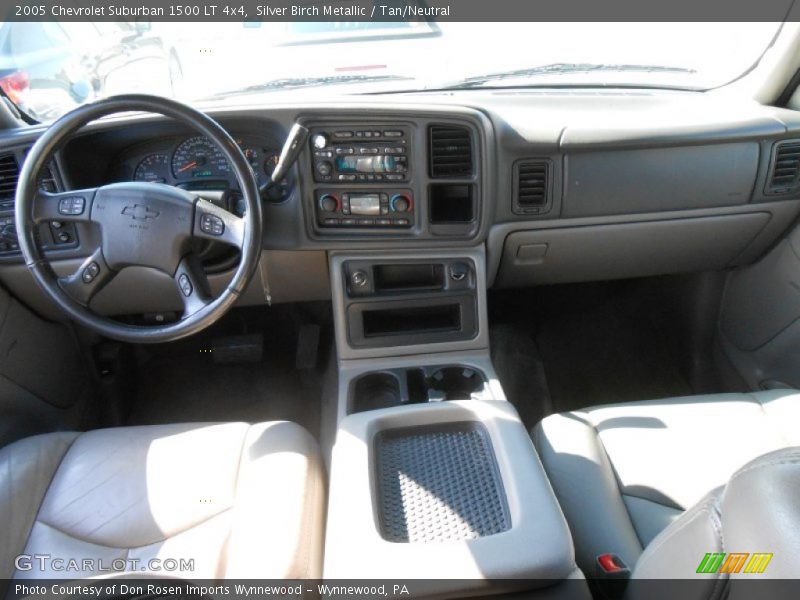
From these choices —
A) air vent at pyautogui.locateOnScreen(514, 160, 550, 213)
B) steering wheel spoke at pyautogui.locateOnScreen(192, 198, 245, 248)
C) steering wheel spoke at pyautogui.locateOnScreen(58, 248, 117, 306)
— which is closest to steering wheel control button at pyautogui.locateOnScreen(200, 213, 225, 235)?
steering wheel spoke at pyautogui.locateOnScreen(192, 198, 245, 248)

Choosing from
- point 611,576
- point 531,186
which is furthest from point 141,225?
point 611,576

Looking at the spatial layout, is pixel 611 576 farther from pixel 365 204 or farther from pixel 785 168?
pixel 785 168

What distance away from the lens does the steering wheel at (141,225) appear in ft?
4.77

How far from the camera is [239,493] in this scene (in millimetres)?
1401

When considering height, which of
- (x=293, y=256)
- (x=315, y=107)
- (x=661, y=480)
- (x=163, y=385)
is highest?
(x=315, y=107)

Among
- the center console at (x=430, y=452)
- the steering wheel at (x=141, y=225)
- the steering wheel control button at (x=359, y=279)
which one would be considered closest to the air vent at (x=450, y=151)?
the center console at (x=430, y=452)

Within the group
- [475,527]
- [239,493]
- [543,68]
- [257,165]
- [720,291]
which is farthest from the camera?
[720,291]

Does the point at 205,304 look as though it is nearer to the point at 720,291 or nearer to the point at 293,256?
the point at 293,256

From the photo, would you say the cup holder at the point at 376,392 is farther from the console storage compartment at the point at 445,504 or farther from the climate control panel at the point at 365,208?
the climate control panel at the point at 365,208

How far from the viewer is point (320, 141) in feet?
5.65

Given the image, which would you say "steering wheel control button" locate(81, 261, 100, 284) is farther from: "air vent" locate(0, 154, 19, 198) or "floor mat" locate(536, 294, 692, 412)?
"floor mat" locate(536, 294, 692, 412)

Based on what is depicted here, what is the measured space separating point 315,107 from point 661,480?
1.29 m

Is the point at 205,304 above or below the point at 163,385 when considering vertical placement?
above

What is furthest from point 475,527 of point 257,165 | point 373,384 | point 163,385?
point 163,385
